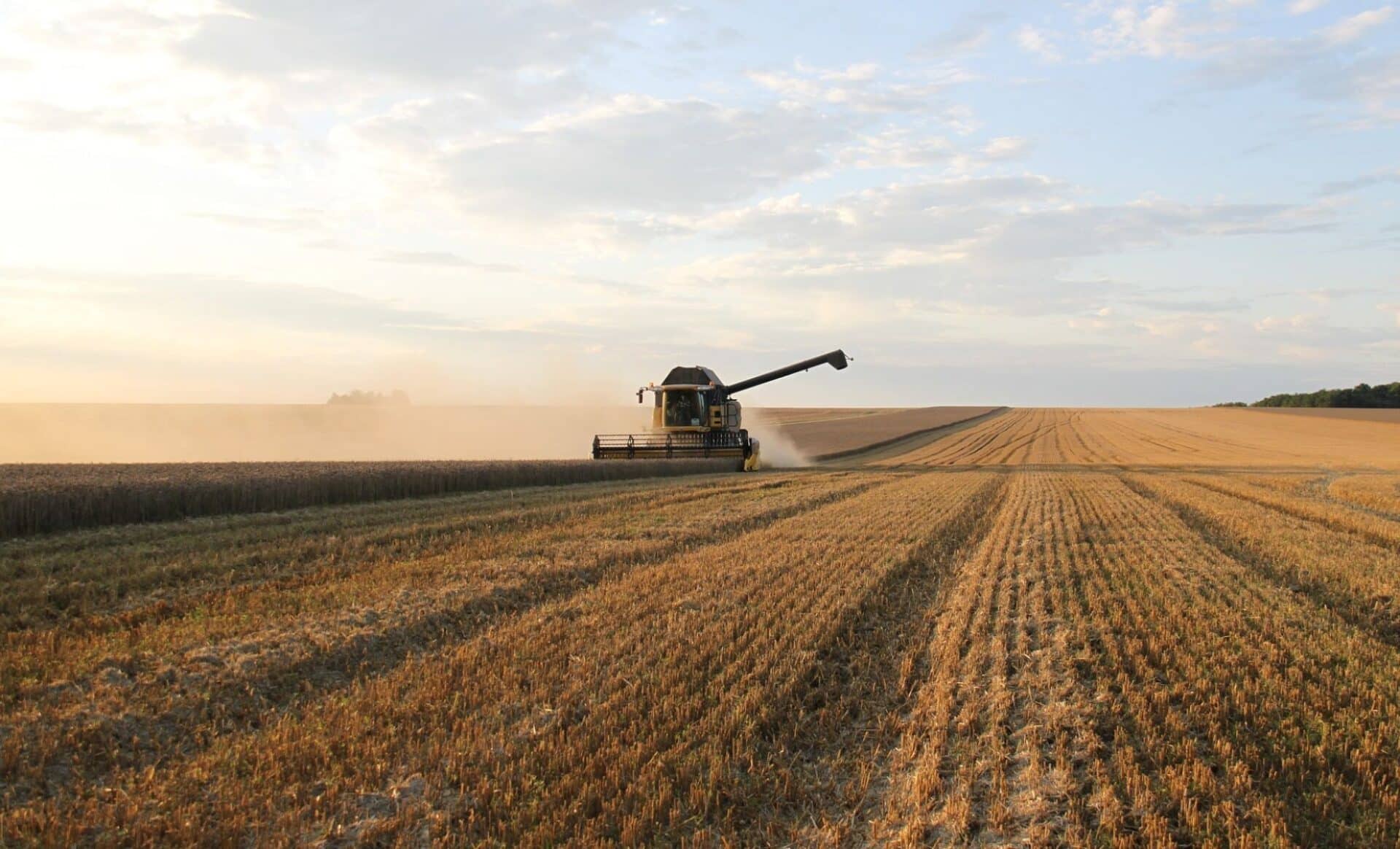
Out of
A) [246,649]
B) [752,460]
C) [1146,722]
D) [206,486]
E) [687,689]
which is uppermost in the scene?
[206,486]

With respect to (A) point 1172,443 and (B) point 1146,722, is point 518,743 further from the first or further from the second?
(A) point 1172,443

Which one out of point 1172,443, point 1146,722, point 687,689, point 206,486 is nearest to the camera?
point 1146,722

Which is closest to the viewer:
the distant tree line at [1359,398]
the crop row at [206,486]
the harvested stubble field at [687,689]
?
the harvested stubble field at [687,689]

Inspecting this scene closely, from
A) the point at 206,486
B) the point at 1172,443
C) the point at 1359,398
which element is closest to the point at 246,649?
the point at 206,486

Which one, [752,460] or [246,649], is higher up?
[752,460]

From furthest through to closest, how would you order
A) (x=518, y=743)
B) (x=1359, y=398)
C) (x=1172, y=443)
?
1. (x=1359, y=398)
2. (x=1172, y=443)
3. (x=518, y=743)

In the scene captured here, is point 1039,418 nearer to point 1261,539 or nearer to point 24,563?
point 1261,539

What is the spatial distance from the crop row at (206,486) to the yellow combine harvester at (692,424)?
8.00m

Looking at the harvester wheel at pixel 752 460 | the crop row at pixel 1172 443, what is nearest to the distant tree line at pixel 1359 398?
the crop row at pixel 1172 443

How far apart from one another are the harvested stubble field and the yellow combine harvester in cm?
1816

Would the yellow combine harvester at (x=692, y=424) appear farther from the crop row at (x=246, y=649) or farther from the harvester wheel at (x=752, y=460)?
the crop row at (x=246, y=649)

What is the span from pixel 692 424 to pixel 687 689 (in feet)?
86.1

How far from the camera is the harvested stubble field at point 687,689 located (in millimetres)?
4645

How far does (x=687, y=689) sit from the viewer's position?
21.0ft
